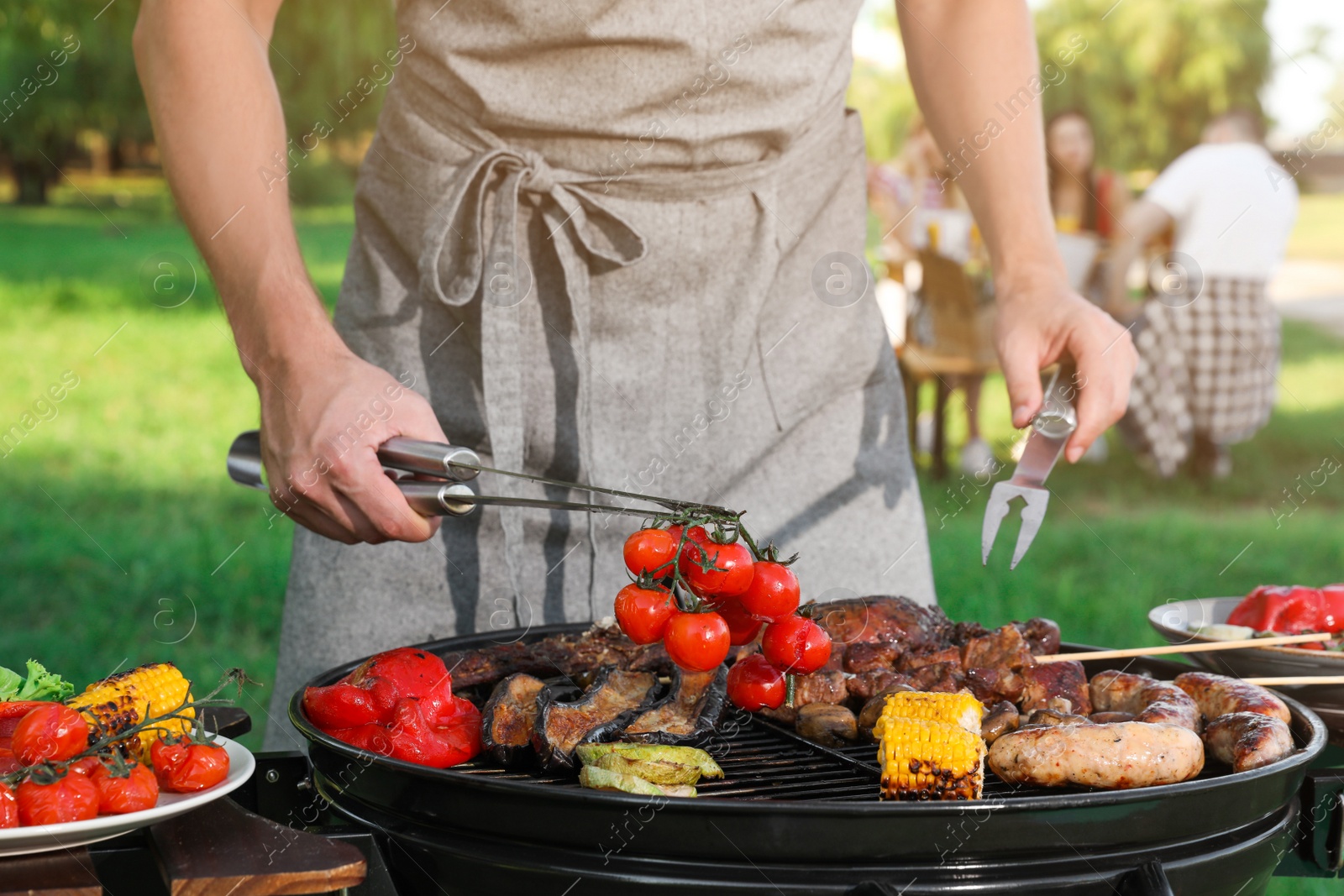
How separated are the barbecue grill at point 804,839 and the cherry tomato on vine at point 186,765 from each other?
0.15 metres

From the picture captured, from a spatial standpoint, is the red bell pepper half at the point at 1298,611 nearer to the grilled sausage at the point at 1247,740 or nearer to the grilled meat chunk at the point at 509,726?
the grilled sausage at the point at 1247,740

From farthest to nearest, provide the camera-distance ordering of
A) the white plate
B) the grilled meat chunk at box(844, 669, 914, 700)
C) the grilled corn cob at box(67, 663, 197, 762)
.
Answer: the grilled meat chunk at box(844, 669, 914, 700) < the grilled corn cob at box(67, 663, 197, 762) < the white plate

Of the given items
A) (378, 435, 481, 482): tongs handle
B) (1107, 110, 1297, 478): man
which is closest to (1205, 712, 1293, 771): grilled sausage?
(378, 435, 481, 482): tongs handle

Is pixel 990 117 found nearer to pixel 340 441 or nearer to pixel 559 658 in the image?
pixel 559 658

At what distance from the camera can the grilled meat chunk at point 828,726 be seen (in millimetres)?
1700

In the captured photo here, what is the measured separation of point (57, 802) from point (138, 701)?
29cm

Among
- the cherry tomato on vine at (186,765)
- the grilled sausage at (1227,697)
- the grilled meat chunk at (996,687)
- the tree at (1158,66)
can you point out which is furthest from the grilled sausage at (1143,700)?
the tree at (1158,66)

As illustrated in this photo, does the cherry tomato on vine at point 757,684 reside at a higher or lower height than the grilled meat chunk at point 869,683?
higher

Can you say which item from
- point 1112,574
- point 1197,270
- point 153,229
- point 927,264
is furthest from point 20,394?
point 153,229

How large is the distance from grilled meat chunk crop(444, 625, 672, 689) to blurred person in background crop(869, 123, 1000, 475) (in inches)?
283

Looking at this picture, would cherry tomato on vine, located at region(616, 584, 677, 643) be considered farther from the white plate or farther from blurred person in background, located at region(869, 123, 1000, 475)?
blurred person in background, located at region(869, 123, 1000, 475)

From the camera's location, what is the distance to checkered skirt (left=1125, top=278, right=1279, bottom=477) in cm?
892

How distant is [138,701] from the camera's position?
146cm

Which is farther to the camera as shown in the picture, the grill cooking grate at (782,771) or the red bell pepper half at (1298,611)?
the red bell pepper half at (1298,611)
